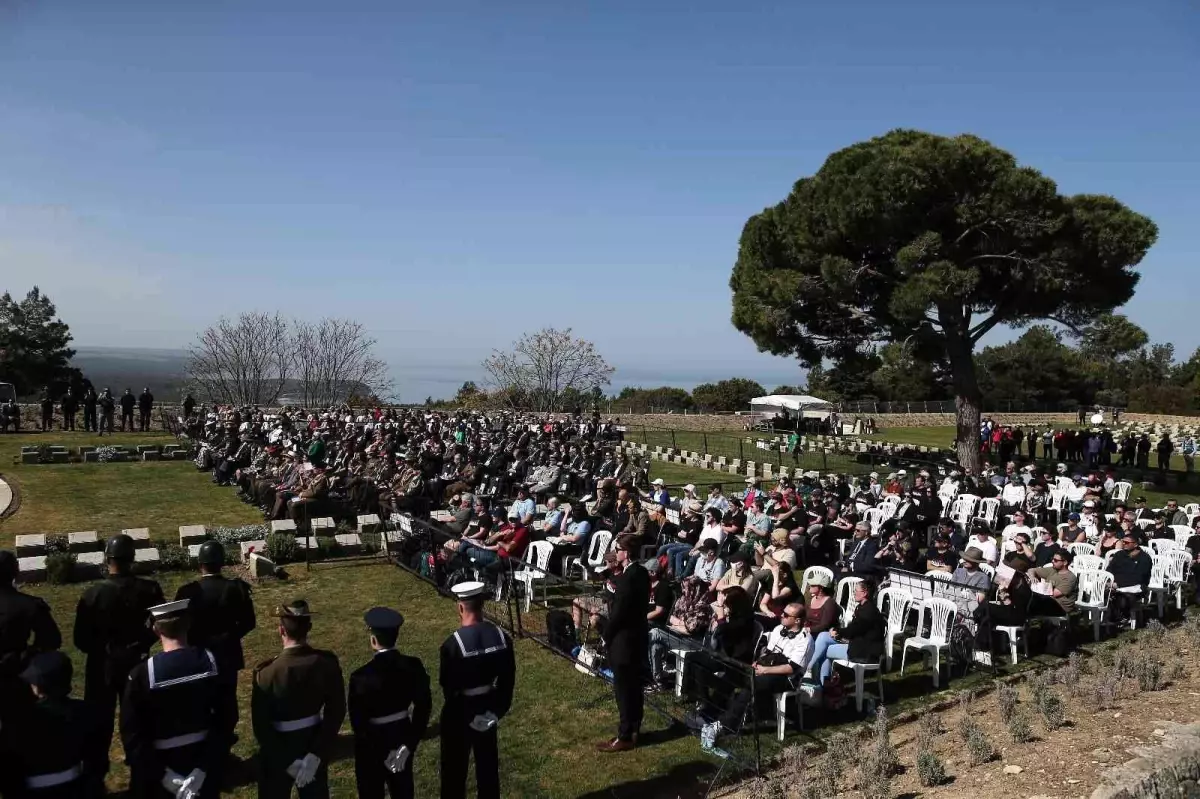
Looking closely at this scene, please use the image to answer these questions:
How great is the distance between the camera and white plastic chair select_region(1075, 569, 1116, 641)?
30.7ft

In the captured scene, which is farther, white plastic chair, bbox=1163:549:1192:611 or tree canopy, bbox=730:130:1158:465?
tree canopy, bbox=730:130:1158:465

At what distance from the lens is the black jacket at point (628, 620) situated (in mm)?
6422

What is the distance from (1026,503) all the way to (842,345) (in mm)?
→ 11754

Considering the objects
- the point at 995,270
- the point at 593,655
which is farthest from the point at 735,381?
A: the point at 593,655

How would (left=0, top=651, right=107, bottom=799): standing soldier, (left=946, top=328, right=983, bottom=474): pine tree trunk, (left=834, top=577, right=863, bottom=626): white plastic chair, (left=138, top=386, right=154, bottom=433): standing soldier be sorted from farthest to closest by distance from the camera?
(left=138, top=386, right=154, bottom=433): standing soldier
(left=946, top=328, right=983, bottom=474): pine tree trunk
(left=834, top=577, right=863, bottom=626): white plastic chair
(left=0, top=651, right=107, bottom=799): standing soldier

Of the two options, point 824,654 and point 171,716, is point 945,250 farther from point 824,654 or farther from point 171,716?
point 171,716

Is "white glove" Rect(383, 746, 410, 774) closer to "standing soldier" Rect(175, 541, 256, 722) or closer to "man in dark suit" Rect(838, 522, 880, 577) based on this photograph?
Result: "standing soldier" Rect(175, 541, 256, 722)

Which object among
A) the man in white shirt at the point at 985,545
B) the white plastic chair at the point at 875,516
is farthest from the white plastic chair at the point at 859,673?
the white plastic chair at the point at 875,516

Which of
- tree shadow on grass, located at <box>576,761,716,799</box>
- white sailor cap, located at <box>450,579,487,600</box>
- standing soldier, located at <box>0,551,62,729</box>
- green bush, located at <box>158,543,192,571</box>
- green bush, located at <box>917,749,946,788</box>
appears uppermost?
white sailor cap, located at <box>450,579,487,600</box>

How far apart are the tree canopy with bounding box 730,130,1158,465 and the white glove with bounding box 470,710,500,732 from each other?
1989cm

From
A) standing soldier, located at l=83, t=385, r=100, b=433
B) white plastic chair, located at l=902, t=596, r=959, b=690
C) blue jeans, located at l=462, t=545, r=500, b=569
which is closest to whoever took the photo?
white plastic chair, located at l=902, t=596, r=959, b=690

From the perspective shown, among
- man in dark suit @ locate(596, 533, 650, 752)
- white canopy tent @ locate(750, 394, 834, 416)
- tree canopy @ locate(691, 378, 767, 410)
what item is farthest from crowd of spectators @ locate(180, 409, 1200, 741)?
tree canopy @ locate(691, 378, 767, 410)

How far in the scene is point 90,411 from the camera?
27047mm

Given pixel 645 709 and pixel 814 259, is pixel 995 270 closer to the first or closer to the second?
pixel 814 259
